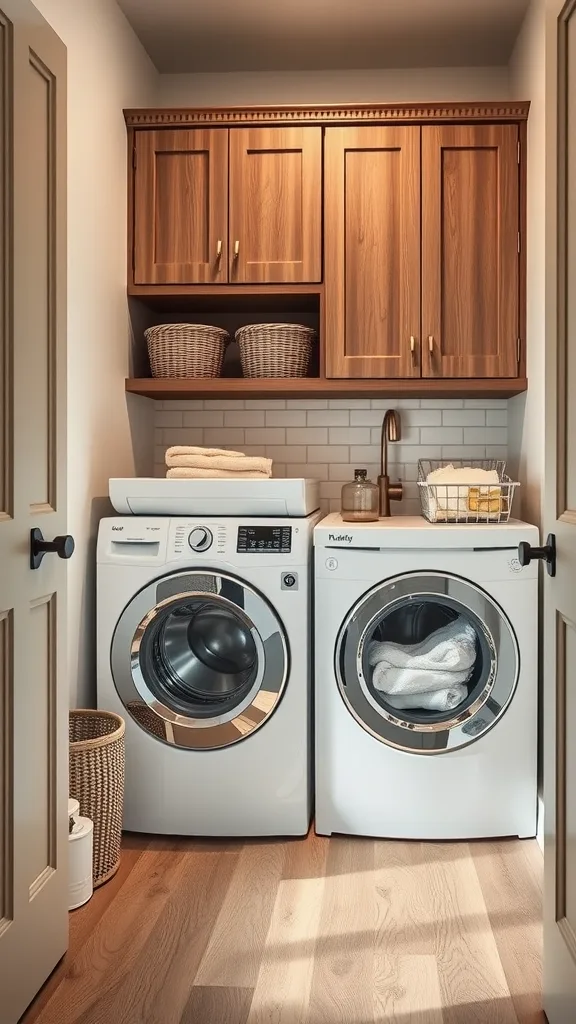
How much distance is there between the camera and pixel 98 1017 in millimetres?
1710

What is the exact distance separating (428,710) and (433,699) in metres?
0.05

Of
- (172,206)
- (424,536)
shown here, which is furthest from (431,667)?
(172,206)

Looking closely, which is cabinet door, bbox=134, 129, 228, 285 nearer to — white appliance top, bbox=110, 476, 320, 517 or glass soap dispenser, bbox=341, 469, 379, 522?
white appliance top, bbox=110, 476, 320, 517

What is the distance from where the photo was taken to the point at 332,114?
3062 mm

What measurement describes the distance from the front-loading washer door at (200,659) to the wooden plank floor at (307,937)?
0.38 m

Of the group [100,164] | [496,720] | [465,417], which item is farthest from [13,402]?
[465,417]

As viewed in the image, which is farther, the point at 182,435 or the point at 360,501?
the point at 182,435

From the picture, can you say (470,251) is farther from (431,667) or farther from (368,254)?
(431,667)

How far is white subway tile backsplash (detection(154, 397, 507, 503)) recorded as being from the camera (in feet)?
11.3

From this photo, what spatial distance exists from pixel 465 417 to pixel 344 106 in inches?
48.7

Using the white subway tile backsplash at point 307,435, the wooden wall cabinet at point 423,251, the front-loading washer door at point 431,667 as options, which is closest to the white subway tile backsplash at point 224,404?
the white subway tile backsplash at point 307,435

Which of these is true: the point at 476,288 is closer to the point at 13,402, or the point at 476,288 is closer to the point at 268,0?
the point at 268,0

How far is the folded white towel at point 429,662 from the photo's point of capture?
2.57m

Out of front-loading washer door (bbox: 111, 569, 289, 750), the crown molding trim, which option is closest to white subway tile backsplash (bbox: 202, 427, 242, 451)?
front-loading washer door (bbox: 111, 569, 289, 750)
